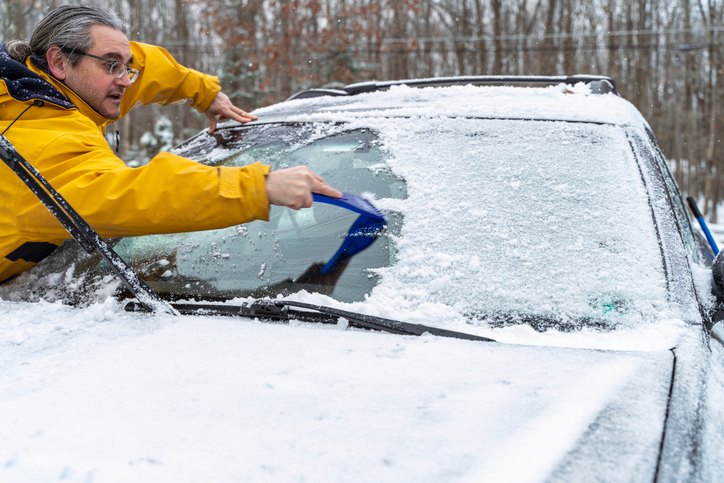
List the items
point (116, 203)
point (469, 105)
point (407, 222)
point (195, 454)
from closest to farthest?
point (195, 454) < point (116, 203) < point (407, 222) < point (469, 105)

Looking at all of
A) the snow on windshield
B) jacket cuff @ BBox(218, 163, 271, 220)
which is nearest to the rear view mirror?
the snow on windshield

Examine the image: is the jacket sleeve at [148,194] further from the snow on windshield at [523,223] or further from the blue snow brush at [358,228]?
the snow on windshield at [523,223]

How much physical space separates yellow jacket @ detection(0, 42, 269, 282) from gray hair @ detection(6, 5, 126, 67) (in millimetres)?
78

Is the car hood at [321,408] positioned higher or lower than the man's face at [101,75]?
lower

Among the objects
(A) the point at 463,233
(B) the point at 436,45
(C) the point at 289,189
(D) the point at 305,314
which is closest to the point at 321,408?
(D) the point at 305,314

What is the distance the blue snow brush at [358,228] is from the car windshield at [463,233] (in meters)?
0.02

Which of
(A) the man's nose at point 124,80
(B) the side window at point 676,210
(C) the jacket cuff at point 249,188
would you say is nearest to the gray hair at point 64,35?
(A) the man's nose at point 124,80

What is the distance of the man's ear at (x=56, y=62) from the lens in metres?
2.06

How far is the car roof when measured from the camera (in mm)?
2033

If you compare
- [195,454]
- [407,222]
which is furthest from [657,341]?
[195,454]

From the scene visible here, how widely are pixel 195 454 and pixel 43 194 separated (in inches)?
37.7

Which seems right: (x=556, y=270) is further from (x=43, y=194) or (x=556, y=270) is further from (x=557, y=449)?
(x=43, y=194)

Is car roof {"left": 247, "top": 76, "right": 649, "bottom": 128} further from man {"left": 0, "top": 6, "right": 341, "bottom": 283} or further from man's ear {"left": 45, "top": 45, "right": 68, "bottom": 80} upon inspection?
man's ear {"left": 45, "top": 45, "right": 68, "bottom": 80}

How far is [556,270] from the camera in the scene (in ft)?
5.03
